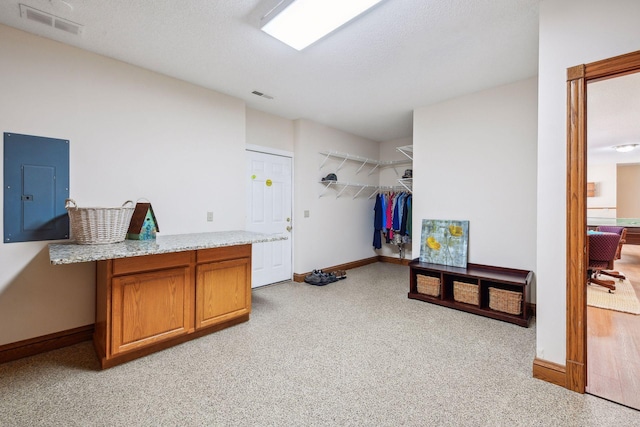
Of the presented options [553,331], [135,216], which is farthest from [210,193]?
[553,331]

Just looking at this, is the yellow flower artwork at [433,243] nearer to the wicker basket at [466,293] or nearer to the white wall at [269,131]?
the wicker basket at [466,293]

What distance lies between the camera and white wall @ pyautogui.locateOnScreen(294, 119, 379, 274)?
4594 mm

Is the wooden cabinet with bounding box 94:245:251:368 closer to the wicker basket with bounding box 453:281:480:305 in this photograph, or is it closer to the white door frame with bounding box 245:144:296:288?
the white door frame with bounding box 245:144:296:288

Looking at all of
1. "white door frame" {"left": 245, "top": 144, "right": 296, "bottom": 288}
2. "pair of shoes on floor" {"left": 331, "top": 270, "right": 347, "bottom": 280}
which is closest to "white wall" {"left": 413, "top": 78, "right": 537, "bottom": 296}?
"pair of shoes on floor" {"left": 331, "top": 270, "right": 347, "bottom": 280}

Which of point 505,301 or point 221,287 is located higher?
point 221,287

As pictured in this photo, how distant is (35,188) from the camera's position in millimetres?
2373

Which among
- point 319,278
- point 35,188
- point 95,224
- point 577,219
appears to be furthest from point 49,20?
point 577,219

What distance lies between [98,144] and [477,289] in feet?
13.6

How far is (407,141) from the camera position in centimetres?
575

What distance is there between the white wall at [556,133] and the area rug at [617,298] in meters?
1.52

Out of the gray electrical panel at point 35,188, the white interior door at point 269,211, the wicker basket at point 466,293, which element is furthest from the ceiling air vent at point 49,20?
the wicker basket at point 466,293

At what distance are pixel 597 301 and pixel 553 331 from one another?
2.15 metres

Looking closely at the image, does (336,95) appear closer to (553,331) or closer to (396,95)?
(396,95)

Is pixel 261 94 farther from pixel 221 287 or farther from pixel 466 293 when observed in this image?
pixel 466 293
